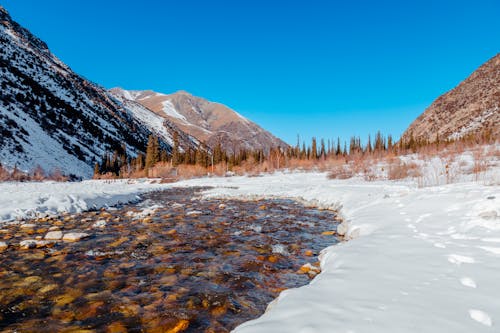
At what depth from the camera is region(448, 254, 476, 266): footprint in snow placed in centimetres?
371

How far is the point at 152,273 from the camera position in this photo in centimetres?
520

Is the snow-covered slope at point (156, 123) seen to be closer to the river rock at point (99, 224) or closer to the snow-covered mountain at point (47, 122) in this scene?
the snow-covered mountain at point (47, 122)

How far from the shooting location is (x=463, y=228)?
5082 mm

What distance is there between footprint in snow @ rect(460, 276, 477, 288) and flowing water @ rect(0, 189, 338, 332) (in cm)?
223

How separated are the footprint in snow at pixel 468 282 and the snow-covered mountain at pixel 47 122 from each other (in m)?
51.2

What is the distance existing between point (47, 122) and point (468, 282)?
77.6 meters

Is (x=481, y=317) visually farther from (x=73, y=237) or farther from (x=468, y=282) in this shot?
(x=73, y=237)

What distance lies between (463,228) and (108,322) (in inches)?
228

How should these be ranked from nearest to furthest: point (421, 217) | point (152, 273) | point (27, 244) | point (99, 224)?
point (152, 273) < point (421, 217) < point (27, 244) < point (99, 224)

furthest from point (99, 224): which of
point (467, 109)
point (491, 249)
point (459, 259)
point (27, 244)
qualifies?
point (467, 109)

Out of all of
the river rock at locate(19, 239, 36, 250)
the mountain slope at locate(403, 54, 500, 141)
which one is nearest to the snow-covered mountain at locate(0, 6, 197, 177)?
the river rock at locate(19, 239, 36, 250)

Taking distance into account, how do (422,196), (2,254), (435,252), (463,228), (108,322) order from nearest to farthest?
(108,322), (435,252), (463,228), (2,254), (422,196)

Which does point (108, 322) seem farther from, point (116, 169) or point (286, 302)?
point (116, 169)

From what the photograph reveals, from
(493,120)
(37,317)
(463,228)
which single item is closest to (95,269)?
(37,317)
